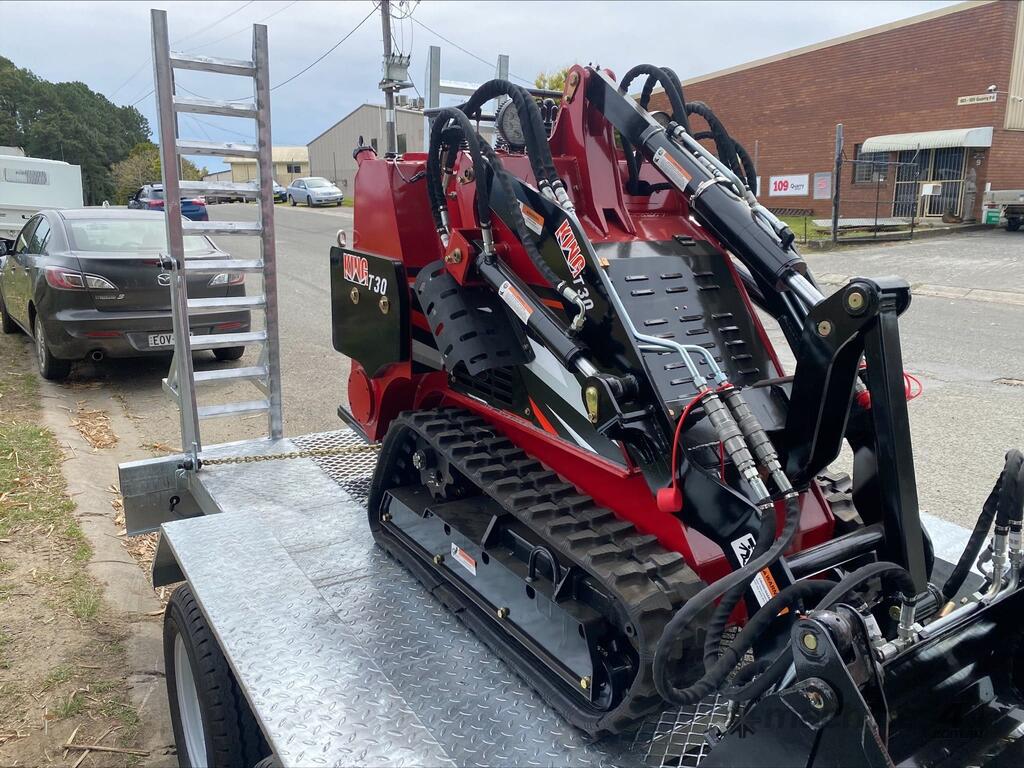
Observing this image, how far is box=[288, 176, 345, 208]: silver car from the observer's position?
1387 inches

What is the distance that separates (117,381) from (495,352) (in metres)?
6.83

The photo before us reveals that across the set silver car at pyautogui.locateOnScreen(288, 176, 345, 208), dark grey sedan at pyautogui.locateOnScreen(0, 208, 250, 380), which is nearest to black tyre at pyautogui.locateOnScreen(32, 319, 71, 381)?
dark grey sedan at pyautogui.locateOnScreen(0, 208, 250, 380)

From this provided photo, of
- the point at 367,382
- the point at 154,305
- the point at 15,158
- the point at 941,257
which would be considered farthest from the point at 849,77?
the point at 367,382

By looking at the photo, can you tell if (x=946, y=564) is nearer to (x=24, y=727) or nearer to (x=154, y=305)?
(x=24, y=727)

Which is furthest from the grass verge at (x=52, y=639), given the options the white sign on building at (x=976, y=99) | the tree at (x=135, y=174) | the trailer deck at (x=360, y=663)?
the tree at (x=135, y=174)

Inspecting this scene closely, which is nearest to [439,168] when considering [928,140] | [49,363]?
[49,363]

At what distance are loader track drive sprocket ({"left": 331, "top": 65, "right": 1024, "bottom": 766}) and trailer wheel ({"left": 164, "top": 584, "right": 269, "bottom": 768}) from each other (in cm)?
76

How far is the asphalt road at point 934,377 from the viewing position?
5.61 metres

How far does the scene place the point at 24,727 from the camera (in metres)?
3.31

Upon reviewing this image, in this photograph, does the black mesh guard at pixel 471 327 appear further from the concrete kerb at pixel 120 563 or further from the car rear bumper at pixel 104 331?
the car rear bumper at pixel 104 331

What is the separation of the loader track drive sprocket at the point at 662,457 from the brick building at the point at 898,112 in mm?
20172

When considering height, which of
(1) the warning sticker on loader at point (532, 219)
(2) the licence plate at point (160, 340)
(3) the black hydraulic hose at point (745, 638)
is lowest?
(2) the licence plate at point (160, 340)

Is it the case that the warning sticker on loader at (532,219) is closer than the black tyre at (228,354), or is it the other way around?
the warning sticker on loader at (532,219)

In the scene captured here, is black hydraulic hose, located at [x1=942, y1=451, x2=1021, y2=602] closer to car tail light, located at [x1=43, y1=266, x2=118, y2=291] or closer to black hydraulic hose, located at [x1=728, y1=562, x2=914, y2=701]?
black hydraulic hose, located at [x1=728, y1=562, x2=914, y2=701]
